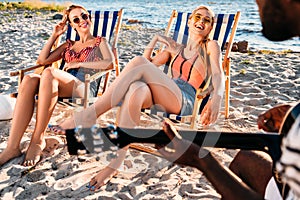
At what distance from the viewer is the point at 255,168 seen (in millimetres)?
1761

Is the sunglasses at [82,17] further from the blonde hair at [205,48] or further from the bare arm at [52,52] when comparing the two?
the blonde hair at [205,48]

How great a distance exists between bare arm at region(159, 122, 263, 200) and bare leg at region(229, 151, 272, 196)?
1.68 ft

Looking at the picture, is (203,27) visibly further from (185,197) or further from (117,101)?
(185,197)

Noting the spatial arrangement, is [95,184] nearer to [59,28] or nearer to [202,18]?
[202,18]

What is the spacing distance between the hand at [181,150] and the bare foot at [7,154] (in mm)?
2114

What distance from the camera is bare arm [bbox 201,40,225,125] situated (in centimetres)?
310

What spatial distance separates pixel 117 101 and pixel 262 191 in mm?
1515

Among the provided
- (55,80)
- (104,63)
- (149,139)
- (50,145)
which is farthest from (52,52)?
(149,139)

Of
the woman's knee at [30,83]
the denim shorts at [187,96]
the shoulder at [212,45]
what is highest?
the shoulder at [212,45]

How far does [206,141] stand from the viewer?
51.6 inches

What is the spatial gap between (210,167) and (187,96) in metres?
2.14

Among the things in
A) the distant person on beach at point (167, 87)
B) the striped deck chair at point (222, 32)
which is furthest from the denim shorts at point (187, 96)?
the striped deck chair at point (222, 32)

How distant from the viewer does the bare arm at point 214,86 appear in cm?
310

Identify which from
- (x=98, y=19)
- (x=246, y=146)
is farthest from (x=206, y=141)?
(x=98, y=19)
